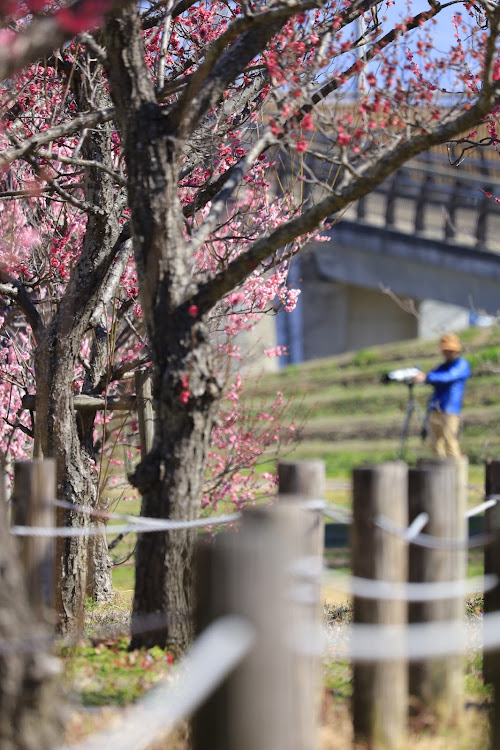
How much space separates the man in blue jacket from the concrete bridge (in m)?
7.16

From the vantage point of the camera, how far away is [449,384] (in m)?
9.84

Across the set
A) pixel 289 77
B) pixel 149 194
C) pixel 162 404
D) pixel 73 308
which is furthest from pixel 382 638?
pixel 73 308

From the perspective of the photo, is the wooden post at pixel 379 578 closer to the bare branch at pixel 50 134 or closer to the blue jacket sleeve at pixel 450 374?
the bare branch at pixel 50 134

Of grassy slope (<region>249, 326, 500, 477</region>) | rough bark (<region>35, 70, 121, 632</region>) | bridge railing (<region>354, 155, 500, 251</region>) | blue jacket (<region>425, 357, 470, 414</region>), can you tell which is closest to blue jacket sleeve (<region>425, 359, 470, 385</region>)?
blue jacket (<region>425, 357, 470, 414</region>)

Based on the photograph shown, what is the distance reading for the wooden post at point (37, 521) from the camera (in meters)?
4.30

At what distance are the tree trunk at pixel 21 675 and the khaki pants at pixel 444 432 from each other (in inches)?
281

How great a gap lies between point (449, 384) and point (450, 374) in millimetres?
153

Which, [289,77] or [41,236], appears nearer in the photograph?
[289,77]

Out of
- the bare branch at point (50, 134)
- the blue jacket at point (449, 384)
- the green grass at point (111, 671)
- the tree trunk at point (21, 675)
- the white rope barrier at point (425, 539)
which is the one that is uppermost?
the bare branch at point (50, 134)

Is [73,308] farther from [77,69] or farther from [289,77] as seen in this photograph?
[289,77]

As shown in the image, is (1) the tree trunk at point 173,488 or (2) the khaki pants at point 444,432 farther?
(2) the khaki pants at point 444,432

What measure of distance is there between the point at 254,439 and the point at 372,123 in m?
6.00

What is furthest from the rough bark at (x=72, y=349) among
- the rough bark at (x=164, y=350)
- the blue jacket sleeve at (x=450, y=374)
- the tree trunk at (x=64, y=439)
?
the blue jacket sleeve at (x=450, y=374)

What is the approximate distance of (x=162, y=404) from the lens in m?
4.95
